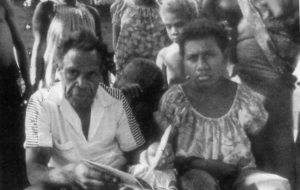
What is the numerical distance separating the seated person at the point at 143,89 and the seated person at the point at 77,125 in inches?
4.9

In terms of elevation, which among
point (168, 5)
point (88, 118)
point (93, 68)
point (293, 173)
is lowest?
point (293, 173)

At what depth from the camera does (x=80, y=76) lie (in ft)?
5.92

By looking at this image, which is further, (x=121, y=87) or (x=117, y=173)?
(x=121, y=87)

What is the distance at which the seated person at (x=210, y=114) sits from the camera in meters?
1.93

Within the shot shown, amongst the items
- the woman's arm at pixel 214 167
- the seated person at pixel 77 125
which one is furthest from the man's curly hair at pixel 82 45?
the woman's arm at pixel 214 167

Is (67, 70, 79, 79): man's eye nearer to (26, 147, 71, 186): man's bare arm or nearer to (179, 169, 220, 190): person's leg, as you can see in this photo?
(26, 147, 71, 186): man's bare arm

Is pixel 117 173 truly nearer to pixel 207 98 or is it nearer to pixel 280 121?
pixel 207 98

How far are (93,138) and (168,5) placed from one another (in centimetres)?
70

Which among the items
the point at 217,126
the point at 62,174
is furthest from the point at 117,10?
the point at 62,174

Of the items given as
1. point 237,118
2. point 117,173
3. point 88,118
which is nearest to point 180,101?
point 237,118

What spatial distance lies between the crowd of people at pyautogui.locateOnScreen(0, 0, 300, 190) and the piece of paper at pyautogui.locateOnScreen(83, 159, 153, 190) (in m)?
0.04

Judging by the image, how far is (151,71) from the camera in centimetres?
216

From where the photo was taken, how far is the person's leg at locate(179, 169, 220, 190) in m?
1.74

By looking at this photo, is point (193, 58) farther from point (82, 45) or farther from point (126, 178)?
point (126, 178)
